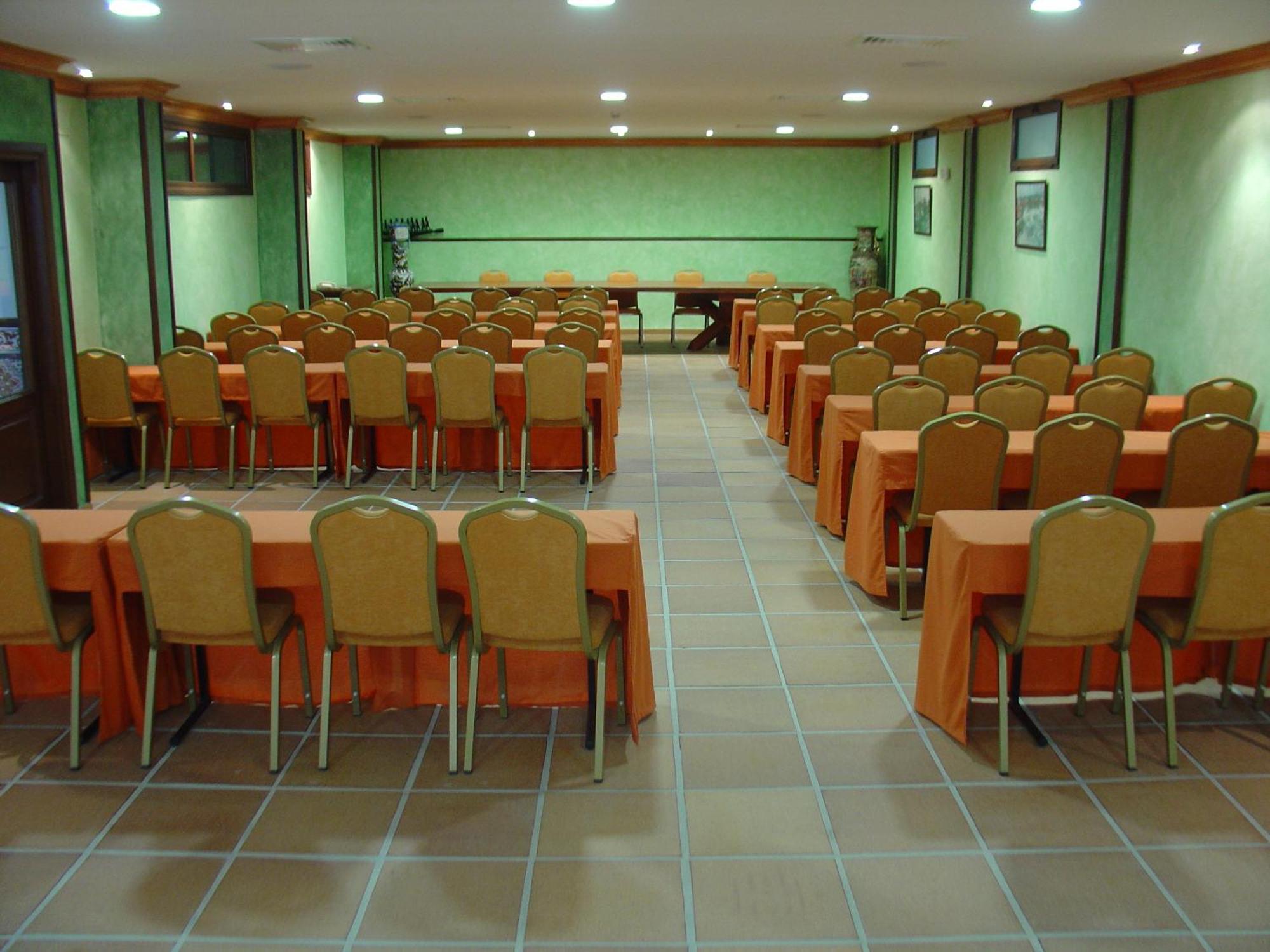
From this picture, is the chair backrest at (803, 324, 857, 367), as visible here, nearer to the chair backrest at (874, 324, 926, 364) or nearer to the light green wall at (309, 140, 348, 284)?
the chair backrest at (874, 324, 926, 364)

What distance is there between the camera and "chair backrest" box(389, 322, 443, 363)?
10453 millimetres

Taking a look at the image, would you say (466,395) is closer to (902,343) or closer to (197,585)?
(902,343)

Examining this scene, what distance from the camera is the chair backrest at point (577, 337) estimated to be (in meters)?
10.7

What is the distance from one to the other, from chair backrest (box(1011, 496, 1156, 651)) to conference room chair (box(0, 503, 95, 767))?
3.42 metres

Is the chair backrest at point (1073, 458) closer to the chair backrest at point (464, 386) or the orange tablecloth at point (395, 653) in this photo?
the orange tablecloth at point (395, 653)

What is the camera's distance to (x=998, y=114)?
14.5 meters

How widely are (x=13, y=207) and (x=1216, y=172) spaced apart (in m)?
8.52

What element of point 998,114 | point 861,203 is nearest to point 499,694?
point 998,114

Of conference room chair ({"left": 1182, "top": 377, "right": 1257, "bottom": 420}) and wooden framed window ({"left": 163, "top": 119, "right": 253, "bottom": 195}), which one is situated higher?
wooden framed window ({"left": 163, "top": 119, "right": 253, "bottom": 195})

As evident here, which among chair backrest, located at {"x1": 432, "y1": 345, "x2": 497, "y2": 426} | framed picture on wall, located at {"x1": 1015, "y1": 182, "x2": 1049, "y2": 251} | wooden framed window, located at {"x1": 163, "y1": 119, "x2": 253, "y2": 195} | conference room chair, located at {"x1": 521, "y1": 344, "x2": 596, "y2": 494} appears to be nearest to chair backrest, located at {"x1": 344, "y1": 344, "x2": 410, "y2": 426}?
chair backrest, located at {"x1": 432, "y1": 345, "x2": 497, "y2": 426}

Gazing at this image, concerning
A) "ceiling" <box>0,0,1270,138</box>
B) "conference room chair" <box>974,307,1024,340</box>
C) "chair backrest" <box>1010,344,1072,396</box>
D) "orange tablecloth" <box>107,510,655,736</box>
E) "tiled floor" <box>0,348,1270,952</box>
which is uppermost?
"ceiling" <box>0,0,1270,138</box>

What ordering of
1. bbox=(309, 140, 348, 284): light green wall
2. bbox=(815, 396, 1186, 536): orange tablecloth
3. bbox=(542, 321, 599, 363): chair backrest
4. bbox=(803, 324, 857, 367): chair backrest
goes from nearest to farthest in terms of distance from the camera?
1. bbox=(815, 396, 1186, 536): orange tablecloth
2. bbox=(803, 324, 857, 367): chair backrest
3. bbox=(542, 321, 599, 363): chair backrest
4. bbox=(309, 140, 348, 284): light green wall

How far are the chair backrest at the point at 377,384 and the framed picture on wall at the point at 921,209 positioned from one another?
36.5 ft

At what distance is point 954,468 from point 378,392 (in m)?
4.39
